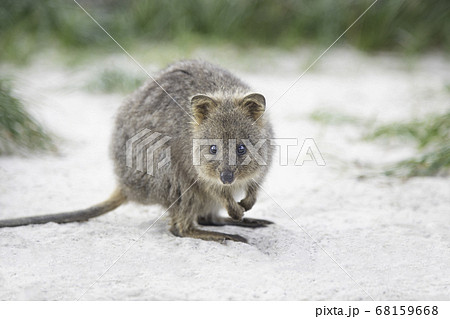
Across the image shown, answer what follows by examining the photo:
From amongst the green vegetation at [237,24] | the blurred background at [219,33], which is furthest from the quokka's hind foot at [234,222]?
the green vegetation at [237,24]

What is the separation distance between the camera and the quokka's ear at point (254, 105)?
389cm

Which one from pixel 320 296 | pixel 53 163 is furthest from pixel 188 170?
pixel 53 163

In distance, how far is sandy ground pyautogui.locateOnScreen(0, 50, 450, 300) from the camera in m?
3.23

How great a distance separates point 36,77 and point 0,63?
0.51 meters

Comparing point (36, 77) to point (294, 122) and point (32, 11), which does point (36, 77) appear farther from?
point (294, 122)

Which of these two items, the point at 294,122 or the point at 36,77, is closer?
the point at 294,122

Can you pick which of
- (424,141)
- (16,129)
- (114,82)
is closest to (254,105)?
(424,141)

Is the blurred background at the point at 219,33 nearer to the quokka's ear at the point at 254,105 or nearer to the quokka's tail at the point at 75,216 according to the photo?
the quokka's tail at the point at 75,216

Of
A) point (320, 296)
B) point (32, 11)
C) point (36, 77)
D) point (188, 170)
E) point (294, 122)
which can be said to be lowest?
point (320, 296)

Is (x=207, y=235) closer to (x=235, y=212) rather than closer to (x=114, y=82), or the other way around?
(x=235, y=212)

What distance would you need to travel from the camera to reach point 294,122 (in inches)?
259

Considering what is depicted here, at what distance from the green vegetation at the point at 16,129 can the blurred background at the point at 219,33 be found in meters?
1.96

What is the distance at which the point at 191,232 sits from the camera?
4.05m

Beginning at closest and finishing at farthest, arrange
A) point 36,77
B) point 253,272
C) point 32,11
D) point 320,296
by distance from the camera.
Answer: point 320,296
point 253,272
point 36,77
point 32,11
